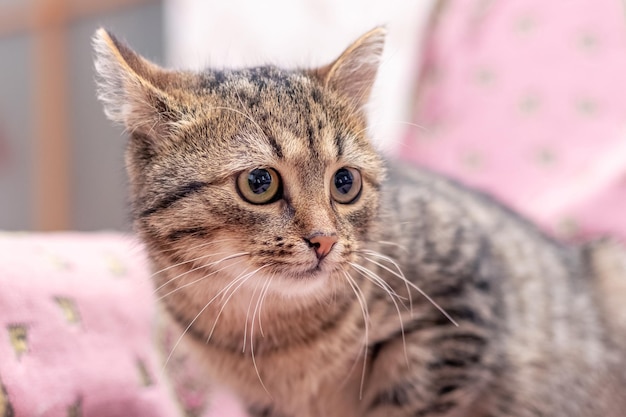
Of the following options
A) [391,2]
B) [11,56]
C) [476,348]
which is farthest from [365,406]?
[11,56]

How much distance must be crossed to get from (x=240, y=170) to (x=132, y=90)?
198mm

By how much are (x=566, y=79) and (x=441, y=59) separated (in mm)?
394

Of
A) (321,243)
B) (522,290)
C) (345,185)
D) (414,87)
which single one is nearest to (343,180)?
(345,185)

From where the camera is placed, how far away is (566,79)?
74.0 inches

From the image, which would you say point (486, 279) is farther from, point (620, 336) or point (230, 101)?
point (230, 101)

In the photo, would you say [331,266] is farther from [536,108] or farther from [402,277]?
[536,108]

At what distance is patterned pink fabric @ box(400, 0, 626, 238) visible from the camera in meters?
1.76

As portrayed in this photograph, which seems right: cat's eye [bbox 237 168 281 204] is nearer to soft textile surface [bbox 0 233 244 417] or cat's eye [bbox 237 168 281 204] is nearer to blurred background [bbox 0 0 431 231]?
soft textile surface [bbox 0 233 244 417]

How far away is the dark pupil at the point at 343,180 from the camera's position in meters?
1.01

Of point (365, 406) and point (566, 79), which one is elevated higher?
point (566, 79)

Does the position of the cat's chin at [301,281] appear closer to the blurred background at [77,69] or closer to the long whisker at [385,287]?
the long whisker at [385,287]

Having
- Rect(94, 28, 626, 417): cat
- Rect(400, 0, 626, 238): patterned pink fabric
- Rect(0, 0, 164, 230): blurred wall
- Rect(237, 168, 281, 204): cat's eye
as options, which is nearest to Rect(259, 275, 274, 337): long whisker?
Rect(94, 28, 626, 417): cat

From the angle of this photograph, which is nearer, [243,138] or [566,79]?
[243,138]

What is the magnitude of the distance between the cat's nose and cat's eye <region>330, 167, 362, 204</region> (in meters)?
0.09
